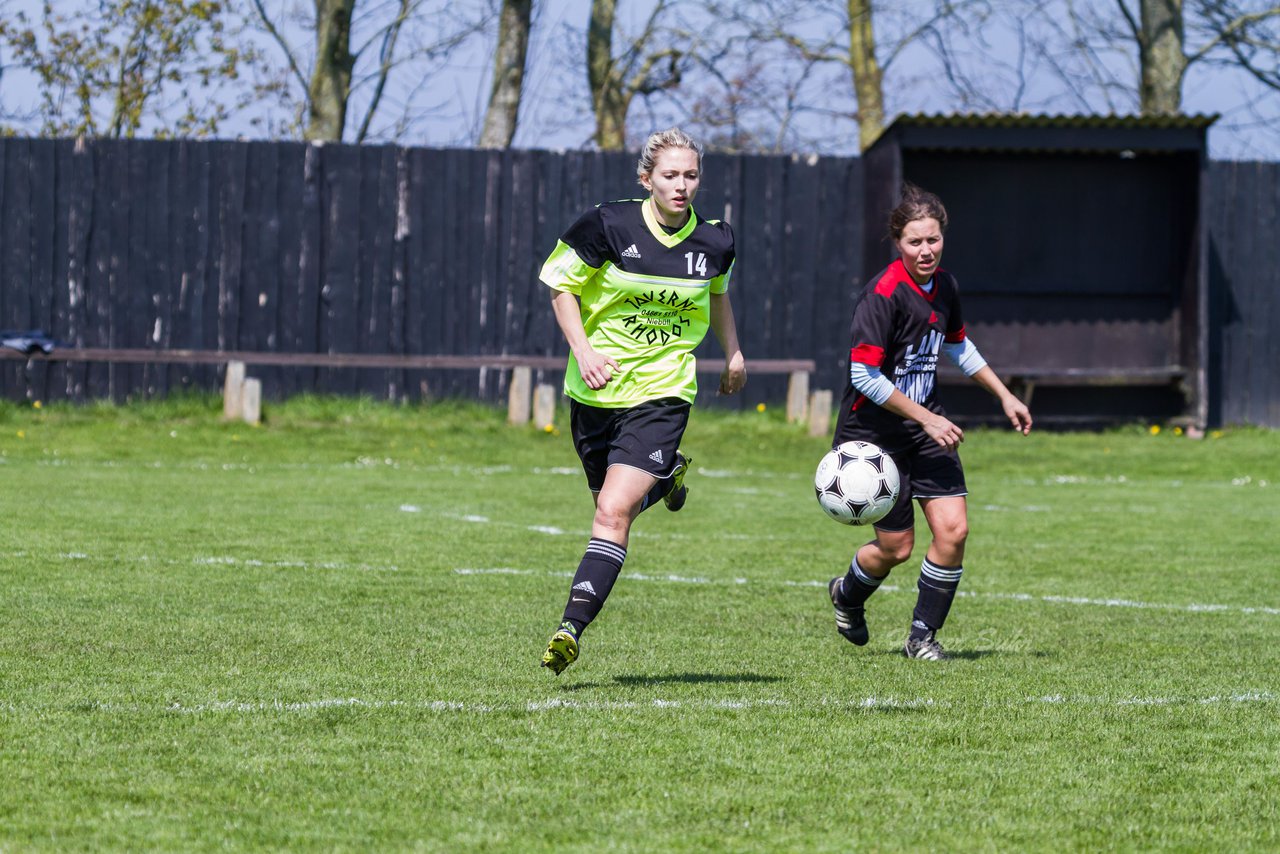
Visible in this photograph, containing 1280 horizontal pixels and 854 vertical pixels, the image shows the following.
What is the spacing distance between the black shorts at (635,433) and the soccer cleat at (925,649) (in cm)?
131

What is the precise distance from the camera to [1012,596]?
862cm

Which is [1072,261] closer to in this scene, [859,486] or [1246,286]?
[1246,286]

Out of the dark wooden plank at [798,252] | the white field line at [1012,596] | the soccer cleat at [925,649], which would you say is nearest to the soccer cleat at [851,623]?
the soccer cleat at [925,649]

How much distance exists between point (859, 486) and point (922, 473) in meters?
0.32

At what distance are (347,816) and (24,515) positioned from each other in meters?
7.59

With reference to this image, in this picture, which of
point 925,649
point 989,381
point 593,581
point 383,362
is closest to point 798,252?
point 383,362

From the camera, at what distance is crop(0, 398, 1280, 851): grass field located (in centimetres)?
392

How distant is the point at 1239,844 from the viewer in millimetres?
3811

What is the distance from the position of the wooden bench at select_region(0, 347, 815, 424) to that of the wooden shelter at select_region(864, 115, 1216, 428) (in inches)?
103

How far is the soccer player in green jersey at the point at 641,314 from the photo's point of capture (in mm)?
5949

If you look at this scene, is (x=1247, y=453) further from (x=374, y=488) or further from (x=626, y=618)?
(x=626, y=618)

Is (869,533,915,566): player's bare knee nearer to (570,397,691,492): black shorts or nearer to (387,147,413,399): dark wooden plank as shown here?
(570,397,691,492): black shorts

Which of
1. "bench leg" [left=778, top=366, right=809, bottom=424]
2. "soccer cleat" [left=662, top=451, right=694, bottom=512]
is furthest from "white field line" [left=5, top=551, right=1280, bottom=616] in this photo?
"bench leg" [left=778, top=366, right=809, bottom=424]

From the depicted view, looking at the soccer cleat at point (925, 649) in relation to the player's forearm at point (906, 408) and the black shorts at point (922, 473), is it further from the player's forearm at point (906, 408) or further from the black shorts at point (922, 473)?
the player's forearm at point (906, 408)
